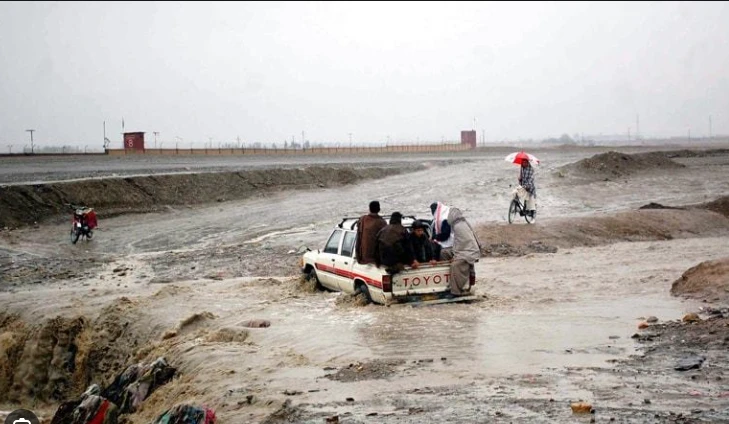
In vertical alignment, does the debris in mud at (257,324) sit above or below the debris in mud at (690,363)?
below

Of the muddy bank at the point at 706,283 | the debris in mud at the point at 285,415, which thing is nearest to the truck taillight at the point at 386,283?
the muddy bank at the point at 706,283

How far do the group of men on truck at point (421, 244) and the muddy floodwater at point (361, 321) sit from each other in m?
0.74

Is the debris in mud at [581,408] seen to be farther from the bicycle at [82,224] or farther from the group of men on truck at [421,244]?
the bicycle at [82,224]

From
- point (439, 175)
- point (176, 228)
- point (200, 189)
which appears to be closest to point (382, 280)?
point (176, 228)

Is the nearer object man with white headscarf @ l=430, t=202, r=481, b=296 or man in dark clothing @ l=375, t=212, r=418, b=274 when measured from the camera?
Result: man in dark clothing @ l=375, t=212, r=418, b=274

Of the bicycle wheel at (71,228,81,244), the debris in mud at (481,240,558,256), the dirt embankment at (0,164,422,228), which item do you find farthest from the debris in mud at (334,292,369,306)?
the dirt embankment at (0,164,422,228)

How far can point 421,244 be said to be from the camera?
15000mm

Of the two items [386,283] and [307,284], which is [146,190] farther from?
[386,283]

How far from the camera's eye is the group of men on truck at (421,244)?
1446cm

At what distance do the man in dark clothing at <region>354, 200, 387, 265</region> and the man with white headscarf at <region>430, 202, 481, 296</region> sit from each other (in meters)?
0.99

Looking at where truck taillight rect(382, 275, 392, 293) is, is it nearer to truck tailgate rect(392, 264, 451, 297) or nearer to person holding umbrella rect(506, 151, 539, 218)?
truck tailgate rect(392, 264, 451, 297)

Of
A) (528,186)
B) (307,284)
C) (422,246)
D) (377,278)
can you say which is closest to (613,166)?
(528,186)

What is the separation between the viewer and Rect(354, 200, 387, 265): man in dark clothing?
588 inches

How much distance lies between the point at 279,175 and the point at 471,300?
99.2 feet
